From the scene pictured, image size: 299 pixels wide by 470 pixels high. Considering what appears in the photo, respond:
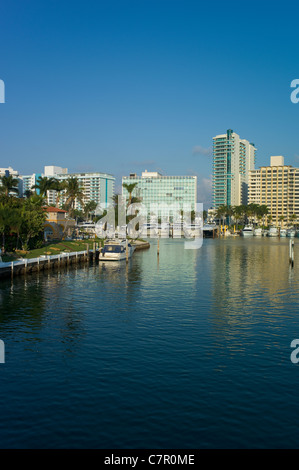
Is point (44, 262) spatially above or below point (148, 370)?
above

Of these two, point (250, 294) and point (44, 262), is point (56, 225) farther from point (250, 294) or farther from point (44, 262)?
point (250, 294)

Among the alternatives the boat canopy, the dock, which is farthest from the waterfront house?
the boat canopy

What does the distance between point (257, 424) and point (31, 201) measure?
6749cm

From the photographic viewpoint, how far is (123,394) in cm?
1962

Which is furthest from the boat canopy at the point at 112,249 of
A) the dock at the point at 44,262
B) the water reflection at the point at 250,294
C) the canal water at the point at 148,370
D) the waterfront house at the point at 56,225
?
the canal water at the point at 148,370

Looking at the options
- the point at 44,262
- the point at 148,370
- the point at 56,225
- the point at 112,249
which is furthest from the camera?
the point at 56,225

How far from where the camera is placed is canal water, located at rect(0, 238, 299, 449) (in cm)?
1625

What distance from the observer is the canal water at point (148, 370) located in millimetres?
16250

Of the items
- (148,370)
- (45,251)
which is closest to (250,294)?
(148,370)

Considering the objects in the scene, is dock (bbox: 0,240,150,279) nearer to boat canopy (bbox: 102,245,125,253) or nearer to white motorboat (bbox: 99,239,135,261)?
white motorboat (bbox: 99,239,135,261)

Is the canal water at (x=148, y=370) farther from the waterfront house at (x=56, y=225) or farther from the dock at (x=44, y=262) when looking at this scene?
the waterfront house at (x=56, y=225)

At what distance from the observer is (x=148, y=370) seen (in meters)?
22.7
